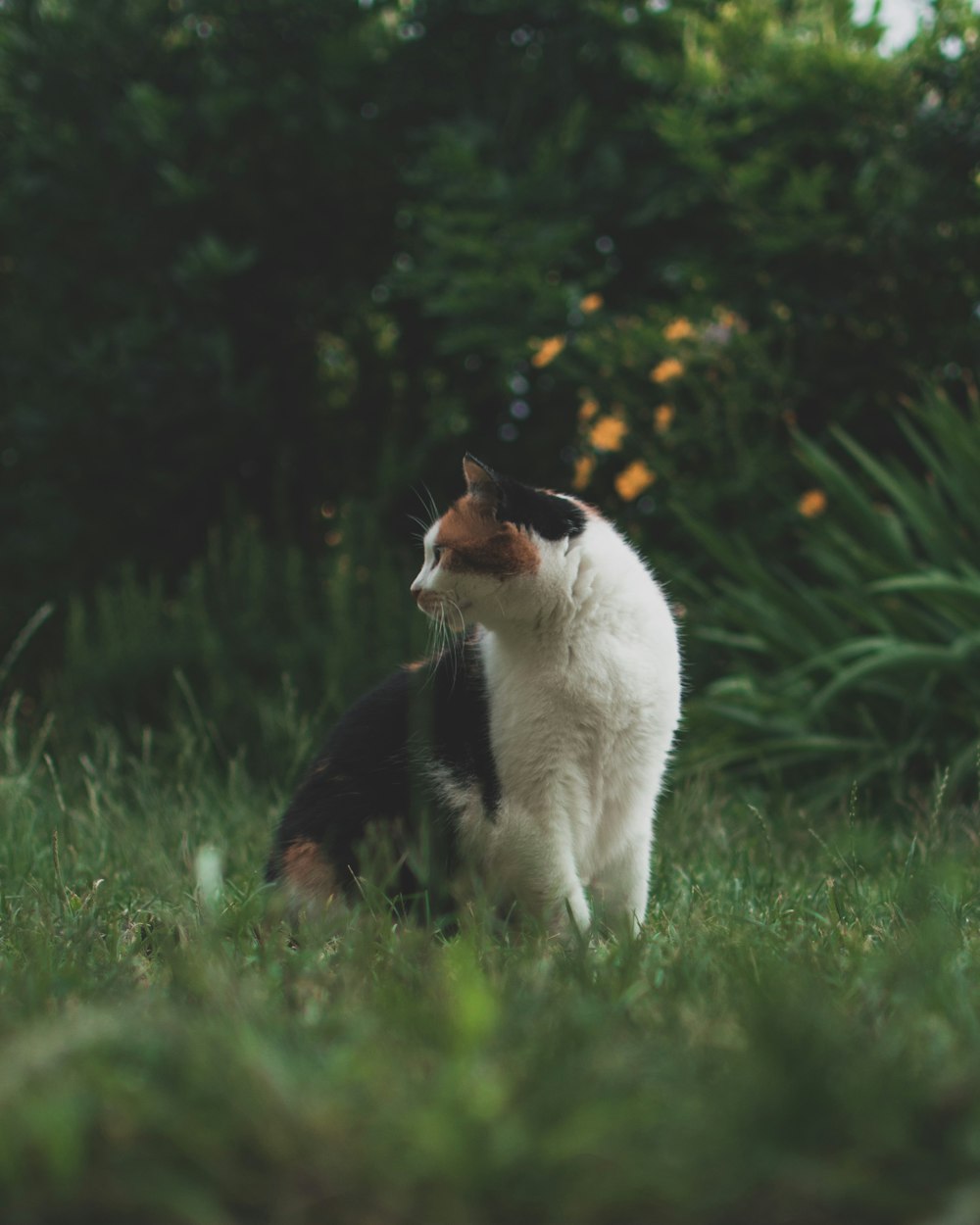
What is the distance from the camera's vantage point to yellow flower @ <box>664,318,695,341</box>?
16.0 ft

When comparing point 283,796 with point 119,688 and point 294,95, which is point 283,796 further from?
point 294,95

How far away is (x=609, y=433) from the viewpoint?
4.91 metres

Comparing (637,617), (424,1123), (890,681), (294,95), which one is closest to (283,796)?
(637,617)

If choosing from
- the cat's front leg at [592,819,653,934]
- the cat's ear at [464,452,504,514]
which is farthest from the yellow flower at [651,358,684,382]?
the cat's front leg at [592,819,653,934]

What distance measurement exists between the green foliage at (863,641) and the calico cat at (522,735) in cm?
131

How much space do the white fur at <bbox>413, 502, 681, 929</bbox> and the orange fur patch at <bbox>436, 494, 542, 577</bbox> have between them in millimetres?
22

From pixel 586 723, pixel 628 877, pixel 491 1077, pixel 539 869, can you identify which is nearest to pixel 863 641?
pixel 628 877

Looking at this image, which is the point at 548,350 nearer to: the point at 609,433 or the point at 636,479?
the point at 609,433

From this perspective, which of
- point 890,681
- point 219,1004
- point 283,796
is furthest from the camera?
point 890,681

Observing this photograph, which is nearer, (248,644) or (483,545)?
(483,545)

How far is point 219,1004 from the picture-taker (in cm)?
153

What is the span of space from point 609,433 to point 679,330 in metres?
0.47

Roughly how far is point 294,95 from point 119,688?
2.64 m

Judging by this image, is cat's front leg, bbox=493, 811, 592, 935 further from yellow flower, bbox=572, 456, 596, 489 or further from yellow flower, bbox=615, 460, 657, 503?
yellow flower, bbox=572, 456, 596, 489
